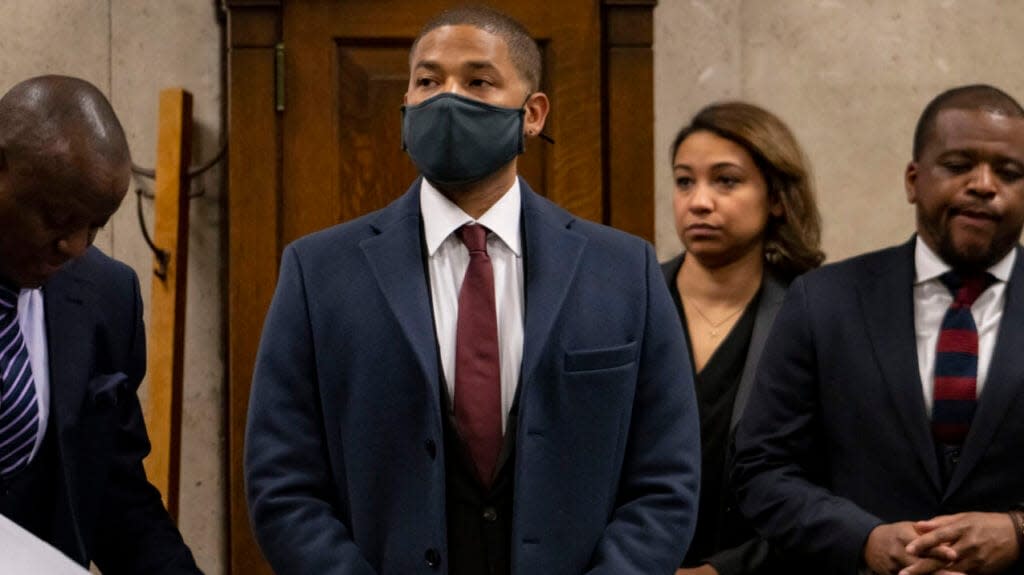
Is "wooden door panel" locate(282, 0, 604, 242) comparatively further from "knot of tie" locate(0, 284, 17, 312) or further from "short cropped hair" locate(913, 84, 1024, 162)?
"knot of tie" locate(0, 284, 17, 312)

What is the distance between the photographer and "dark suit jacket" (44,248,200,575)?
7.21 ft

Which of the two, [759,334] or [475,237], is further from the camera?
[759,334]

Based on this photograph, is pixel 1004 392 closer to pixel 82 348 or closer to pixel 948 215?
pixel 948 215

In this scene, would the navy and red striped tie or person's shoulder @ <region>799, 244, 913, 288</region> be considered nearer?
the navy and red striped tie

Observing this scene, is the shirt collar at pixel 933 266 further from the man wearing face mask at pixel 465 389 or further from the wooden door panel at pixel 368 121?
the wooden door panel at pixel 368 121

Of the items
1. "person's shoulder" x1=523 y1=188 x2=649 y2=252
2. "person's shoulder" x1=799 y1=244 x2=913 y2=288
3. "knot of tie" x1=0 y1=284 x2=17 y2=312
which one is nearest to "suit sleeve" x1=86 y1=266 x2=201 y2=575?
"knot of tie" x1=0 y1=284 x2=17 y2=312

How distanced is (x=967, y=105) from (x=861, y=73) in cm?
165

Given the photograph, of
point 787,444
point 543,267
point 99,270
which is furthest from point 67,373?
point 787,444

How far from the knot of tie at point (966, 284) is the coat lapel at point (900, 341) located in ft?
0.22

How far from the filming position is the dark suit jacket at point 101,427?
2197 millimetres

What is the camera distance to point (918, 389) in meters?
2.60

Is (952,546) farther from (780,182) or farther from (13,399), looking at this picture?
(13,399)

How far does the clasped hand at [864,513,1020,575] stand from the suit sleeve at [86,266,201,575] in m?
1.13

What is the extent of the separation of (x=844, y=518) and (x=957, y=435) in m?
0.24
